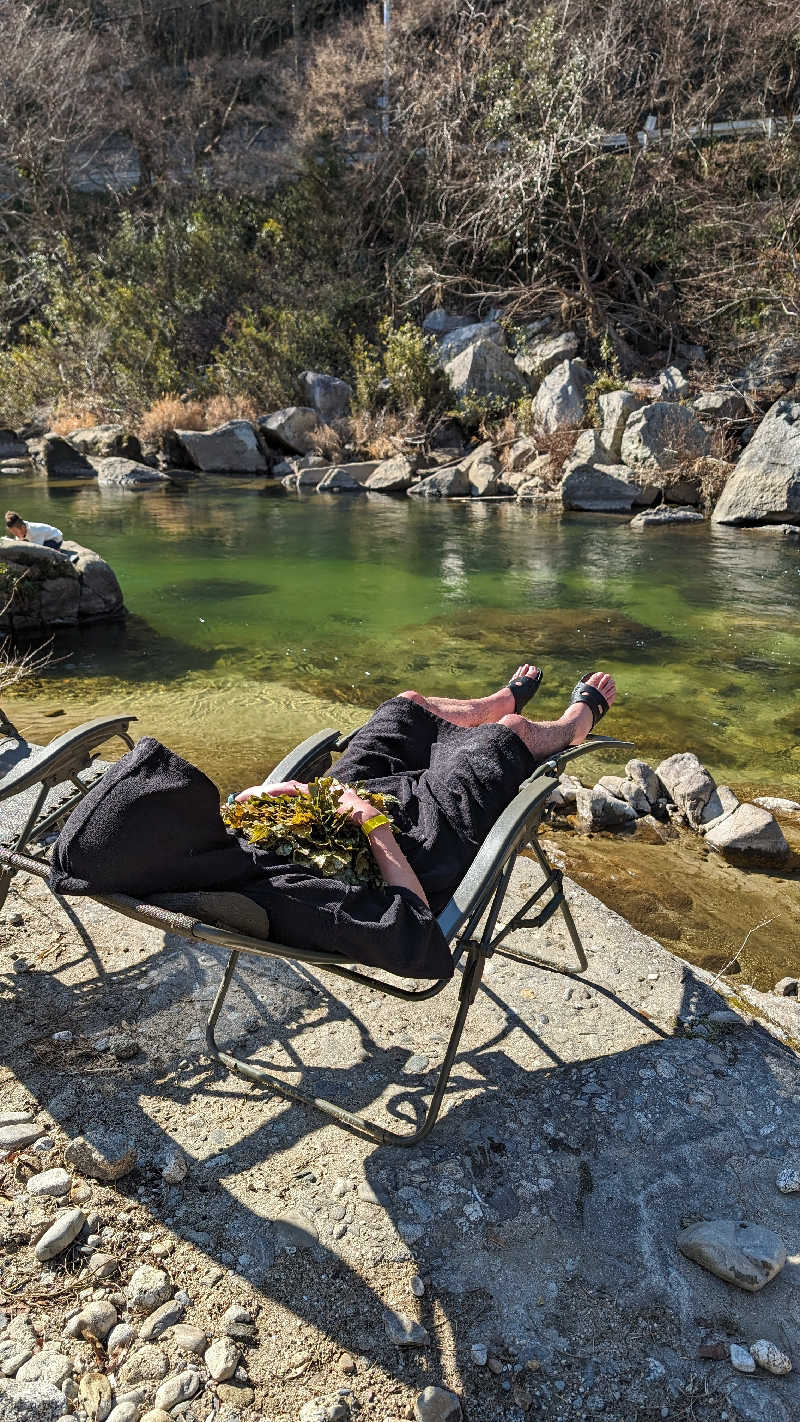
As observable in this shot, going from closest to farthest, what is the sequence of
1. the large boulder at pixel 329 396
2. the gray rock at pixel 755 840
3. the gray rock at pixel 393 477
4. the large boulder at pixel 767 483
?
the gray rock at pixel 755 840 → the large boulder at pixel 767 483 → the gray rock at pixel 393 477 → the large boulder at pixel 329 396

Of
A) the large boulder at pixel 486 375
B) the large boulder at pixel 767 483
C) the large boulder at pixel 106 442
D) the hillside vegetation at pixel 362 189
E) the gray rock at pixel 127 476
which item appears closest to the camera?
the large boulder at pixel 767 483

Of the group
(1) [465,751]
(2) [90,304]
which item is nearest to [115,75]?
(2) [90,304]

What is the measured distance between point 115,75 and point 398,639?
99.7 feet

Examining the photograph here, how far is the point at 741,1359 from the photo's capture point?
5.36 feet

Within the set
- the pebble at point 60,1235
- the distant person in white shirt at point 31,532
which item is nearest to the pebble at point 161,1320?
the pebble at point 60,1235

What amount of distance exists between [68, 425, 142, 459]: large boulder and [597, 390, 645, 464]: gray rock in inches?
387

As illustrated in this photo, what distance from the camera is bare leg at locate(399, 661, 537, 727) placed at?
Result: 10.2 ft

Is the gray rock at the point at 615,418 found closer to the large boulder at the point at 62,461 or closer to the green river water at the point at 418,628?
the green river water at the point at 418,628

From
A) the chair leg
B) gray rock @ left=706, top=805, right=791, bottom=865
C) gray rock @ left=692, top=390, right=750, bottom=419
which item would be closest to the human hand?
the chair leg

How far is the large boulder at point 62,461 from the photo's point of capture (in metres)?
18.0

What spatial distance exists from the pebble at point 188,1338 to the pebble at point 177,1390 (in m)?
0.04

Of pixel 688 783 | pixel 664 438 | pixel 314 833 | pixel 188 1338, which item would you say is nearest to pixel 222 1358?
pixel 188 1338

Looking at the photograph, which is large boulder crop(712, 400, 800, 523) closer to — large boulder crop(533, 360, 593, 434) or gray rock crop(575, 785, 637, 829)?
large boulder crop(533, 360, 593, 434)

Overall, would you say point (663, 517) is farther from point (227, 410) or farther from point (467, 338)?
point (227, 410)
